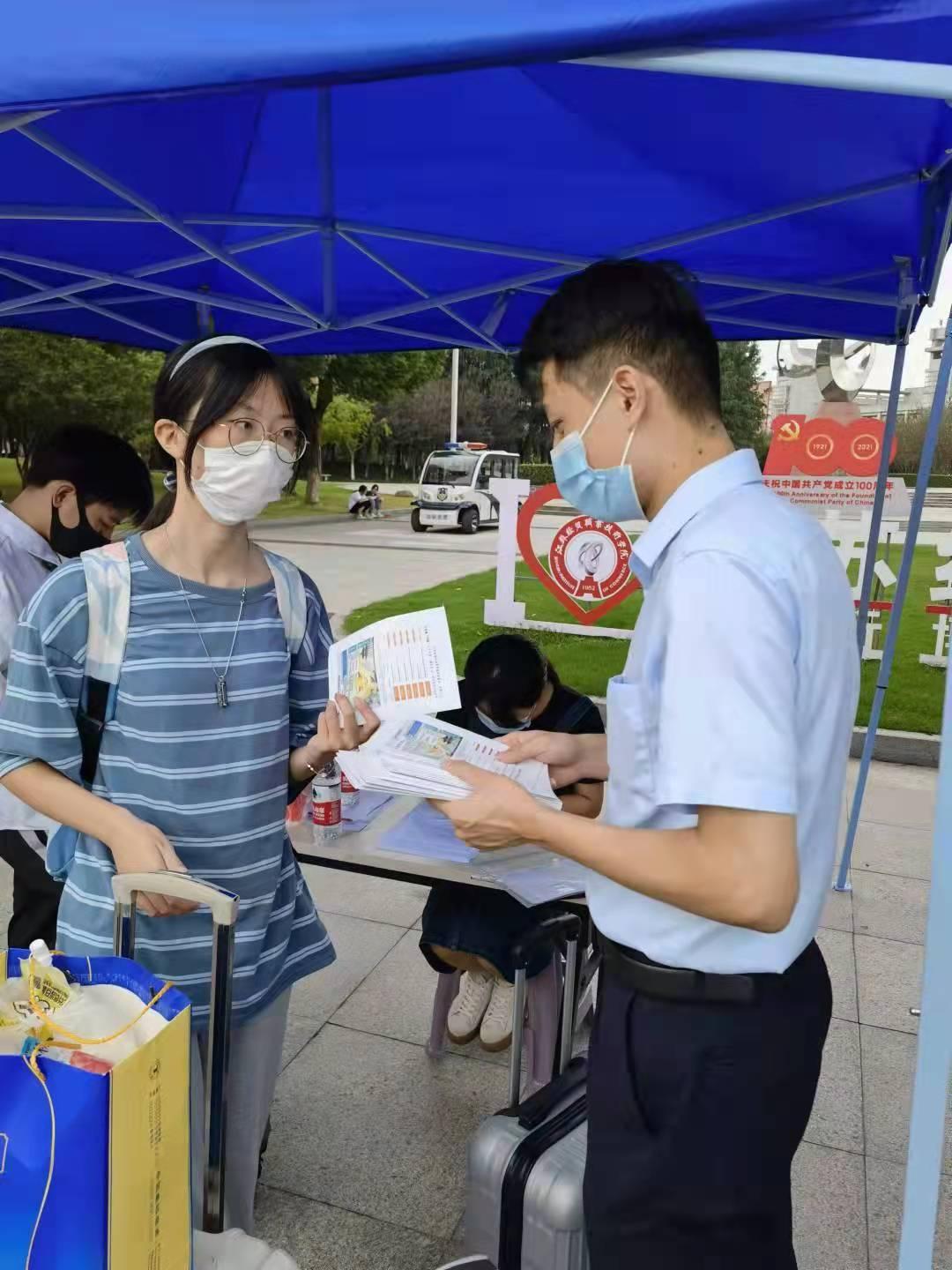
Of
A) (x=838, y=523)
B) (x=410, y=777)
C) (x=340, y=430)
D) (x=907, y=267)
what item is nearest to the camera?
(x=410, y=777)

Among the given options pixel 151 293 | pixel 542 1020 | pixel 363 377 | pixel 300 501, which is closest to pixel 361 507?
pixel 363 377

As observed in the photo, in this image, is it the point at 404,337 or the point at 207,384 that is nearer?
the point at 207,384

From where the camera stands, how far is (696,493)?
1064 mm

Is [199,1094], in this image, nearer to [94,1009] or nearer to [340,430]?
[94,1009]

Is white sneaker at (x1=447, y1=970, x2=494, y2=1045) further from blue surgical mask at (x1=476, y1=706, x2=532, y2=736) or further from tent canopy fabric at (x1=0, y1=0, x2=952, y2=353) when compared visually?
tent canopy fabric at (x1=0, y1=0, x2=952, y2=353)

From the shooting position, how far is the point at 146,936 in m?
1.49

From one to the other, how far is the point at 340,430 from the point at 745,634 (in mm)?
27288

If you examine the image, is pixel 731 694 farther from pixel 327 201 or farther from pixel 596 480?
pixel 327 201

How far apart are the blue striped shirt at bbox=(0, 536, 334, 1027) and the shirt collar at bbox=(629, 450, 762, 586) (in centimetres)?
76

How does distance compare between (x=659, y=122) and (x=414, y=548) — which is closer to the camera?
→ (x=659, y=122)

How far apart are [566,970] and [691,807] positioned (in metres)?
1.20

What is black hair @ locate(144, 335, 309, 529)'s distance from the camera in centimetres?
151

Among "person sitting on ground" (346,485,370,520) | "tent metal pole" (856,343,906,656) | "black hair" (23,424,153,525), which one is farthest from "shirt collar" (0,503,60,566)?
"person sitting on ground" (346,485,370,520)

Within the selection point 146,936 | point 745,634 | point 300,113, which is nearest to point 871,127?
point 300,113
